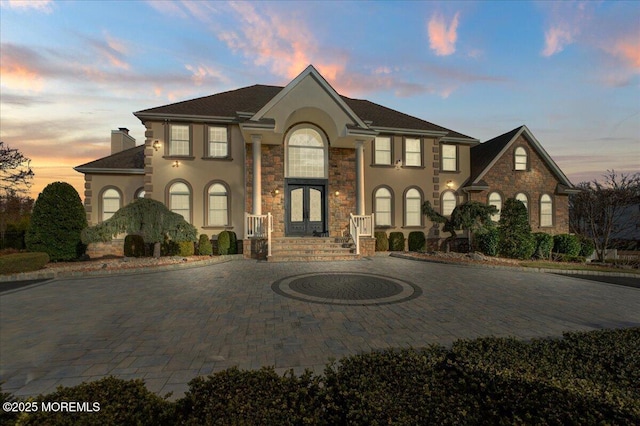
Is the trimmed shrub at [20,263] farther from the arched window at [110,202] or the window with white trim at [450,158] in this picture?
the window with white trim at [450,158]

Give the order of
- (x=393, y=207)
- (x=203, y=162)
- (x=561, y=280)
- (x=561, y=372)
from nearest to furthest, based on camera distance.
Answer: (x=561, y=372)
(x=561, y=280)
(x=203, y=162)
(x=393, y=207)

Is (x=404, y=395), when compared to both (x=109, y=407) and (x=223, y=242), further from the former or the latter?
(x=223, y=242)

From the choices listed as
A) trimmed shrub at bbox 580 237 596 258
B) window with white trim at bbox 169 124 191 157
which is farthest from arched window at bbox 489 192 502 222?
window with white trim at bbox 169 124 191 157

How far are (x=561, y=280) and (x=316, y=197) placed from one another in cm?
1119

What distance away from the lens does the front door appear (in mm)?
15648

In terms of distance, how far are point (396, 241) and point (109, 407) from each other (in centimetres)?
1523

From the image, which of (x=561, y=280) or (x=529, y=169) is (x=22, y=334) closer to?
(x=561, y=280)

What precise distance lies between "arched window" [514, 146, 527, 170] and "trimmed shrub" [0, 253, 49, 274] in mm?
25722

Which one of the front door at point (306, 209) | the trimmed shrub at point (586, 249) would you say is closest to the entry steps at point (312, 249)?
the front door at point (306, 209)

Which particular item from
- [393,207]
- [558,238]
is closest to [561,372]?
[393,207]

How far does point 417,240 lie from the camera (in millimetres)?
16359

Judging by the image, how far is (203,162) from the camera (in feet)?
49.3

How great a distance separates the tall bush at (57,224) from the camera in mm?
12109

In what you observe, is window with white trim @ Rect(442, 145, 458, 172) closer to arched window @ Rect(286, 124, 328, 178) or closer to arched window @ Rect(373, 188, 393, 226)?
arched window @ Rect(373, 188, 393, 226)
